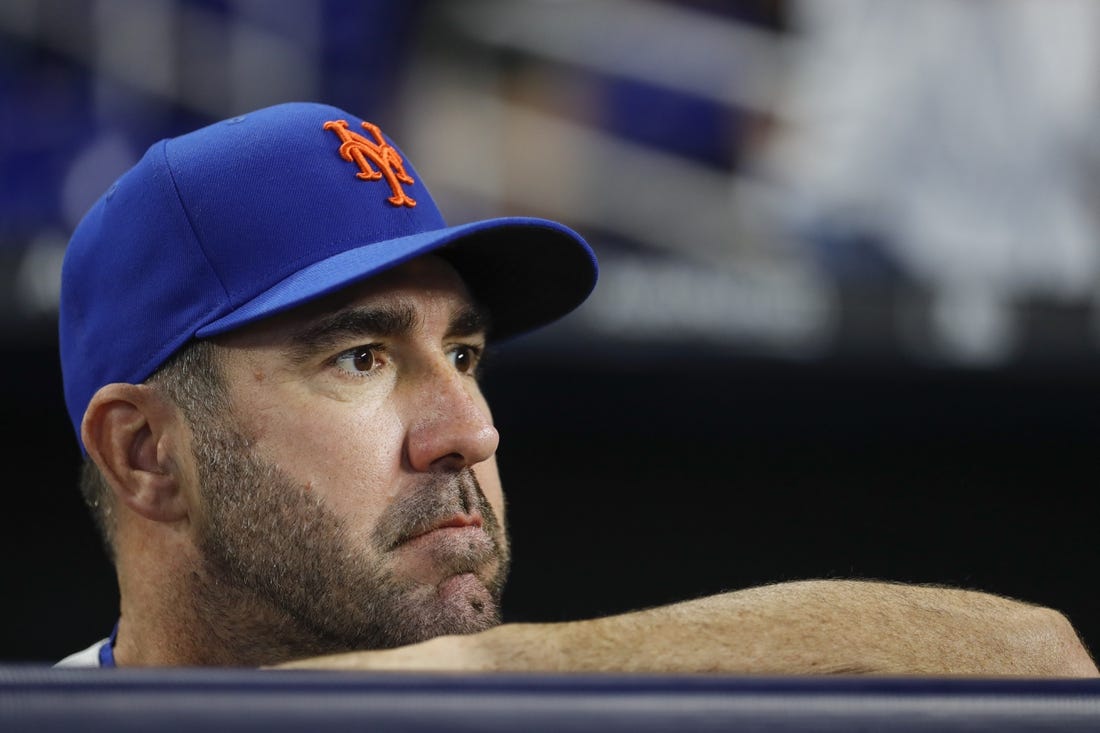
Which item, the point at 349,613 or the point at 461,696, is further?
the point at 349,613

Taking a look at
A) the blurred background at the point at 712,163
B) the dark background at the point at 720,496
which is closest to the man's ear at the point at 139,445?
the blurred background at the point at 712,163

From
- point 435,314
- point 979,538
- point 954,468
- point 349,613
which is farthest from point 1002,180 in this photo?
point 349,613

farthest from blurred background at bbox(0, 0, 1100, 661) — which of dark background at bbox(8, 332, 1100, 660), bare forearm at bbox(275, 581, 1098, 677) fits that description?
bare forearm at bbox(275, 581, 1098, 677)

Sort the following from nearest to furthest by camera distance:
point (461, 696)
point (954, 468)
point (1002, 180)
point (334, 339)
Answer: point (461, 696) < point (334, 339) < point (1002, 180) < point (954, 468)

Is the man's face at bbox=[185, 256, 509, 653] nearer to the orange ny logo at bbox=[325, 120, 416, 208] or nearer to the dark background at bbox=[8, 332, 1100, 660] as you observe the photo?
the orange ny logo at bbox=[325, 120, 416, 208]

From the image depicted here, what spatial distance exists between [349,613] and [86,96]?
6.15 feet

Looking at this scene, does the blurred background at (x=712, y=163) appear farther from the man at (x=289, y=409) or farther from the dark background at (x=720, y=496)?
the man at (x=289, y=409)

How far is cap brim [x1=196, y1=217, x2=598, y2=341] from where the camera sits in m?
1.17

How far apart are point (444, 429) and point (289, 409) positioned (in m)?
0.14

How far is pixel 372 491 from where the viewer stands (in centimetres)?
118

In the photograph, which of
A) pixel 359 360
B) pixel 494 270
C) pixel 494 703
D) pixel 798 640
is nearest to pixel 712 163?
pixel 494 270

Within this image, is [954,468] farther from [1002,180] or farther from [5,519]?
[5,519]

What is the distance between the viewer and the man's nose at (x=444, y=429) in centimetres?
120

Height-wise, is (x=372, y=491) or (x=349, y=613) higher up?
(x=372, y=491)
